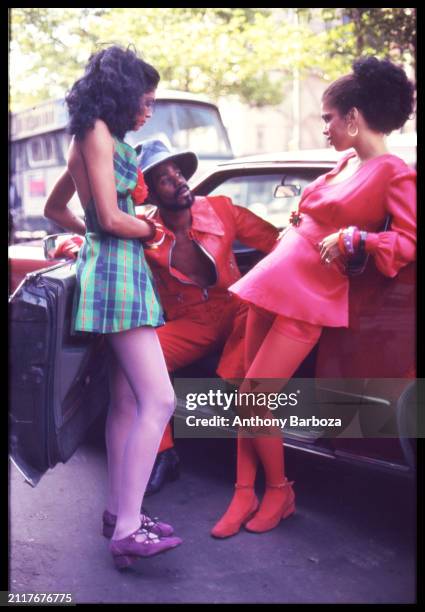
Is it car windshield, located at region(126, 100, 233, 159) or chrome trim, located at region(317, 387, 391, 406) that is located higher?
car windshield, located at region(126, 100, 233, 159)

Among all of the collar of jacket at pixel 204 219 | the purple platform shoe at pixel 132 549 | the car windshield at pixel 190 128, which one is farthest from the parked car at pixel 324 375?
the car windshield at pixel 190 128

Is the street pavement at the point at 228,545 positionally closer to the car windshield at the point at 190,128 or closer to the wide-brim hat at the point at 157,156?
the wide-brim hat at the point at 157,156

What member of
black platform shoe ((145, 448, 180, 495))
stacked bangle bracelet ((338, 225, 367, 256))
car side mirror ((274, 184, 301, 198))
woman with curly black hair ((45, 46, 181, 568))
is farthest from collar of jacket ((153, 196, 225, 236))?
black platform shoe ((145, 448, 180, 495))

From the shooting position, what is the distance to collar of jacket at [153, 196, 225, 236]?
3523 millimetres

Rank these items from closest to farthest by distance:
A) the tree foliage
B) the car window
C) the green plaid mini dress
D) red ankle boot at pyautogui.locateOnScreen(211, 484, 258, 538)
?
the green plaid mini dress, red ankle boot at pyautogui.locateOnScreen(211, 484, 258, 538), the car window, the tree foliage

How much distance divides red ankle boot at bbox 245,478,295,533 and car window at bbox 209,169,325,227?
4.92 ft

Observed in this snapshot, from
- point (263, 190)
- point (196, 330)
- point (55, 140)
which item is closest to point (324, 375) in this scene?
point (196, 330)

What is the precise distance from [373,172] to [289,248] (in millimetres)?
461

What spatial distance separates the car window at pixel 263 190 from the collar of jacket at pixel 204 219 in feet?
1.34

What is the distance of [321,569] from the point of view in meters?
2.87

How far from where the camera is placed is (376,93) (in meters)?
2.79

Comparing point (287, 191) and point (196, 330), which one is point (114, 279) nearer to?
point (196, 330)

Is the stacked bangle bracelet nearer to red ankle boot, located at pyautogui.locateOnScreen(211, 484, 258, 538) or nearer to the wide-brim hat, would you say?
the wide-brim hat

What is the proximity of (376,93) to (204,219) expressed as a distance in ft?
3.61
